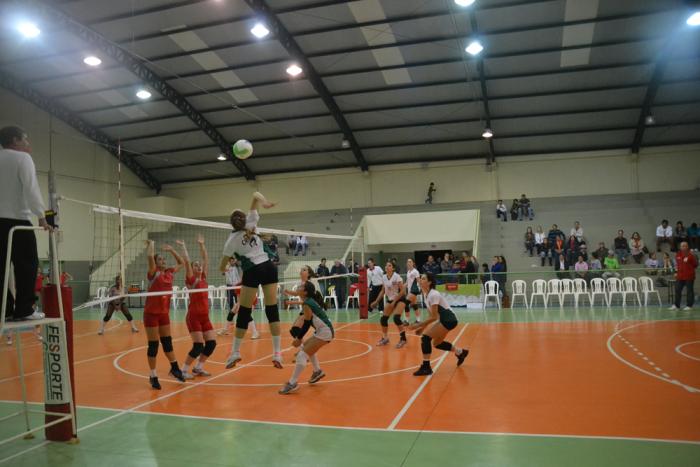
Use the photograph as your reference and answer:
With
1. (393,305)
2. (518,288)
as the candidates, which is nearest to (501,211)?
(518,288)

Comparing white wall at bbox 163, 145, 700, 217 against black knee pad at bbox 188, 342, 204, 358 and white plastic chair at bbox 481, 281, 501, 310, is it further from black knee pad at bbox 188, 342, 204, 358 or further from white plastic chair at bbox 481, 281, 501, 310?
black knee pad at bbox 188, 342, 204, 358

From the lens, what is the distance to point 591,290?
1739 cm

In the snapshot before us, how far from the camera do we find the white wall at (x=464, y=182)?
2414 cm

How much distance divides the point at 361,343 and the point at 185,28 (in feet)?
45.2

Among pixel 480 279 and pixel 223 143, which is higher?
pixel 223 143

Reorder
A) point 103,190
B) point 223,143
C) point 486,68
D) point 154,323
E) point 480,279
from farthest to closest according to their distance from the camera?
point 103,190 < point 223,143 < point 486,68 < point 480,279 < point 154,323

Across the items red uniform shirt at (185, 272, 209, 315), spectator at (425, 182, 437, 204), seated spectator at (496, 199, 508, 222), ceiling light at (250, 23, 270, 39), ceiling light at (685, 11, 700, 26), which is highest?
ceiling light at (250, 23, 270, 39)

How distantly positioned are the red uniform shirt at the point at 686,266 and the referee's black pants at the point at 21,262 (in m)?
16.1

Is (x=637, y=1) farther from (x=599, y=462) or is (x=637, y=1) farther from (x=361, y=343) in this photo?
(x=599, y=462)

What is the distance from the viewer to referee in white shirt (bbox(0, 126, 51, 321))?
4262mm

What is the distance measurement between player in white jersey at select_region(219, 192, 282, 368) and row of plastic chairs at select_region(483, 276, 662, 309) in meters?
12.9

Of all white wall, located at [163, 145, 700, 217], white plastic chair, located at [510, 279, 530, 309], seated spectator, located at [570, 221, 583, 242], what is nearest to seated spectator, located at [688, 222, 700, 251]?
white wall, located at [163, 145, 700, 217]

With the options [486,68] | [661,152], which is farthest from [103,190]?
[661,152]

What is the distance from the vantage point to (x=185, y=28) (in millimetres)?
18547
